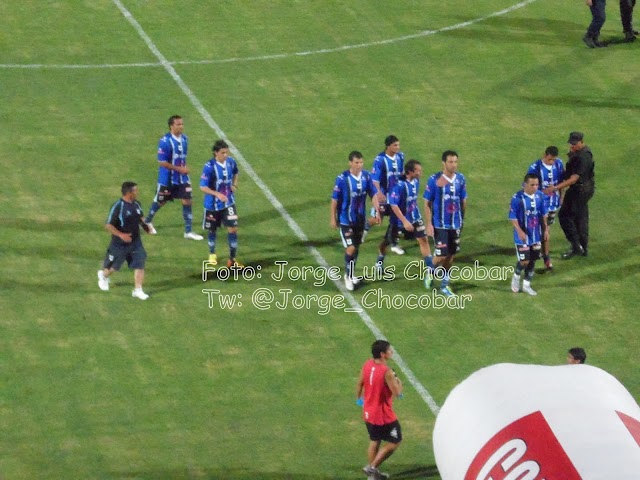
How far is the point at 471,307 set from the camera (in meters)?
17.9

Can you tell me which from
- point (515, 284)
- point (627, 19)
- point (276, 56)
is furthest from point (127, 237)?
point (627, 19)

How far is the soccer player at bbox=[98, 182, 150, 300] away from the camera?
1728cm

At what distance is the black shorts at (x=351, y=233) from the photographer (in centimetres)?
1794

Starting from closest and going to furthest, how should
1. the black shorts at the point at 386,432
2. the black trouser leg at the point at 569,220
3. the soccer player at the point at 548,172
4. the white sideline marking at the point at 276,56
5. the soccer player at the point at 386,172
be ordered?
1. the black shorts at the point at 386,432
2. the soccer player at the point at 548,172
3. the soccer player at the point at 386,172
4. the black trouser leg at the point at 569,220
5. the white sideline marking at the point at 276,56

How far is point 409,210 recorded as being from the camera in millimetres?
18359

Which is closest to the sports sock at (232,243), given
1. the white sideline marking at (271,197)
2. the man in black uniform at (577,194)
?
the white sideline marking at (271,197)

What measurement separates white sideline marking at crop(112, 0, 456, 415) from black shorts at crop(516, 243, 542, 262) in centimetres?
229

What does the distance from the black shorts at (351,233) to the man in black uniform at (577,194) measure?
295cm

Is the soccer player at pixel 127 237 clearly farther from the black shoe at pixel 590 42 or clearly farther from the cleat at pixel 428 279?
the black shoe at pixel 590 42

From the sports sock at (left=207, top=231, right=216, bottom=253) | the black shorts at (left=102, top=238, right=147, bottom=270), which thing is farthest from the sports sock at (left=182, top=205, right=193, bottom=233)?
the black shorts at (left=102, top=238, right=147, bottom=270)

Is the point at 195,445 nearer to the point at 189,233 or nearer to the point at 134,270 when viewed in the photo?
the point at 134,270

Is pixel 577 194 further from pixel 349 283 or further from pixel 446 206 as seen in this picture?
pixel 349 283

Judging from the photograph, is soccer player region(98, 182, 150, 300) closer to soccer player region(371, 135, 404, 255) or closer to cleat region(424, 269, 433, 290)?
soccer player region(371, 135, 404, 255)

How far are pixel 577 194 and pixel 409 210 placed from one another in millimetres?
2623
